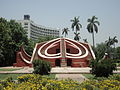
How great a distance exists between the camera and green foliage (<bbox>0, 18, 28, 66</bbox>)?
2893 cm

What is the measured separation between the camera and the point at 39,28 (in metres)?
117

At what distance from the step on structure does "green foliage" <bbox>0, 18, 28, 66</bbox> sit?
3568 millimetres

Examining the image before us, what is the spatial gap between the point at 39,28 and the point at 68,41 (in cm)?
8914

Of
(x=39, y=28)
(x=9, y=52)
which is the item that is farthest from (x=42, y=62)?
(x=39, y=28)

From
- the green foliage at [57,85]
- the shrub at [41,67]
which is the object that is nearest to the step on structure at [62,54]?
the shrub at [41,67]

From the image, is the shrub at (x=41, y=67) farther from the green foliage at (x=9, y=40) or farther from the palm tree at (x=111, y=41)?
the palm tree at (x=111, y=41)

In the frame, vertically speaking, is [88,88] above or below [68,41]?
below

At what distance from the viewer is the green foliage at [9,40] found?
28933 millimetres

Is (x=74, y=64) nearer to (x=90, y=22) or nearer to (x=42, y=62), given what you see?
(x=42, y=62)

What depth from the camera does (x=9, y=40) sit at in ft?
101

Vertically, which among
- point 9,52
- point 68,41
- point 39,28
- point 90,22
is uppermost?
point 39,28

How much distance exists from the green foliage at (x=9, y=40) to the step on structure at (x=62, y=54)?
357cm

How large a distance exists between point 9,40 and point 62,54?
11.7 metres

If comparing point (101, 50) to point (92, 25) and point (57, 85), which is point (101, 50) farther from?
point (57, 85)
